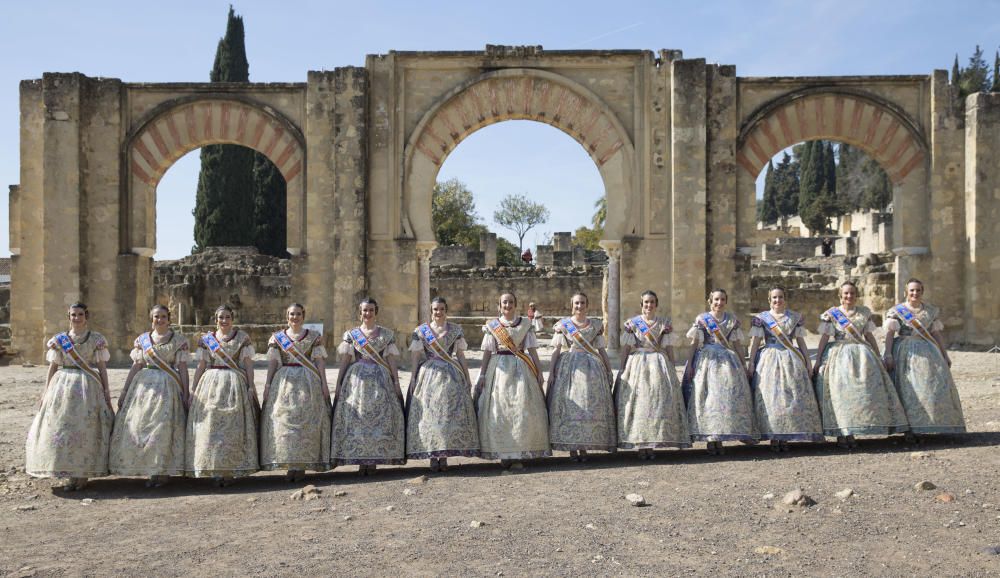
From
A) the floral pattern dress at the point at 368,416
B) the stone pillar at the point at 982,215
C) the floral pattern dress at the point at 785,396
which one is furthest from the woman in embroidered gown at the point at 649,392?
the stone pillar at the point at 982,215

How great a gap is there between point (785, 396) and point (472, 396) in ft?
7.31

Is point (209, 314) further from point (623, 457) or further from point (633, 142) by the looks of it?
point (623, 457)

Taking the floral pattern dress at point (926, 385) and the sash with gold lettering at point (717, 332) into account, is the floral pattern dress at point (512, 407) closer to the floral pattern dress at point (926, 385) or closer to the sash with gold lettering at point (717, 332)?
the sash with gold lettering at point (717, 332)

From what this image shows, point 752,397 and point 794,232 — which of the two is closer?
point 752,397

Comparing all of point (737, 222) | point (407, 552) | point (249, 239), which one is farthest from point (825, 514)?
point (249, 239)

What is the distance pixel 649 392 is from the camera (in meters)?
6.25

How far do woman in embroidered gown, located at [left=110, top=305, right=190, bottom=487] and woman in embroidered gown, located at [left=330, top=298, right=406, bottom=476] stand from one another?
3.35 feet

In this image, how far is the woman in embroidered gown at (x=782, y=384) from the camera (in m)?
6.29

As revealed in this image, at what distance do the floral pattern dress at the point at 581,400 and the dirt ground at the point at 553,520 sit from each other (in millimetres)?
212

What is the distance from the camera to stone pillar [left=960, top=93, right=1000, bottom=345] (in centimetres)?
1346

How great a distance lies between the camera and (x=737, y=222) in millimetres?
13703

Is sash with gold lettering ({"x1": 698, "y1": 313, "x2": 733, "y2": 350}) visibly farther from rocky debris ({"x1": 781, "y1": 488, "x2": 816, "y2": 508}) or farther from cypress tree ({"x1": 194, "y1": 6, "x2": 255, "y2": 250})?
cypress tree ({"x1": 194, "y1": 6, "x2": 255, "y2": 250})

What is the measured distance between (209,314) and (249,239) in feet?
20.0

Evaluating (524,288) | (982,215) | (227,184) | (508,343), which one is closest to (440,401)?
(508,343)
